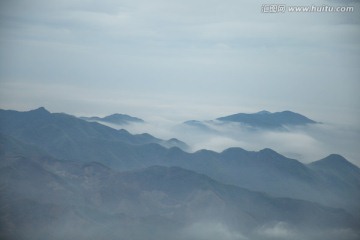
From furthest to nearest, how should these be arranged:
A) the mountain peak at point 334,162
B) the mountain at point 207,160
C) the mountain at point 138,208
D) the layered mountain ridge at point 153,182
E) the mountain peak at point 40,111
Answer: the mountain peak at point 40,111, the mountain peak at point 334,162, the mountain at point 207,160, the layered mountain ridge at point 153,182, the mountain at point 138,208

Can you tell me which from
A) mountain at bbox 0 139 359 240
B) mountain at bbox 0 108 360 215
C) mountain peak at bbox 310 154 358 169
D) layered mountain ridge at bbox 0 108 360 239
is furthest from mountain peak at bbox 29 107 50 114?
mountain peak at bbox 310 154 358 169

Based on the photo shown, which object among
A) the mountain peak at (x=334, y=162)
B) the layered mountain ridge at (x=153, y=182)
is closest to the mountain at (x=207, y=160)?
the layered mountain ridge at (x=153, y=182)

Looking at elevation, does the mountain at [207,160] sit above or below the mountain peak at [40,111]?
below

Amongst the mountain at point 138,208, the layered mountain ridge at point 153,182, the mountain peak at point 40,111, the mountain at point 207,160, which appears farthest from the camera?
the mountain peak at point 40,111

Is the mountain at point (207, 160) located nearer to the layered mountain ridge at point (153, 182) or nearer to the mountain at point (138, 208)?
the layered mountain ridge at point (153, 182)

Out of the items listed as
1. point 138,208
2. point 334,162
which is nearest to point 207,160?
point 334,162

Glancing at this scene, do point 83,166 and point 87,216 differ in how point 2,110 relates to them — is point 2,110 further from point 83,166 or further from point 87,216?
point 87,216

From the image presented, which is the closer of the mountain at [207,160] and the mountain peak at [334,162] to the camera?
the mountain at [207,160]
